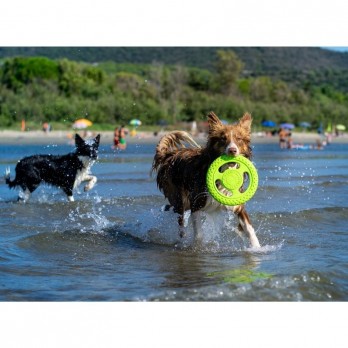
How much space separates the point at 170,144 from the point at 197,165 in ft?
4.64

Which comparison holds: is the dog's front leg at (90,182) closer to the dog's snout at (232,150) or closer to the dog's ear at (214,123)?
the dog's ear at (214,123)

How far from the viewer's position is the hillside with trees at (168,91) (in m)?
36.0

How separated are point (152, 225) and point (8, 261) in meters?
2.62

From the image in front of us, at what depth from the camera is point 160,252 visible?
8.48 metres

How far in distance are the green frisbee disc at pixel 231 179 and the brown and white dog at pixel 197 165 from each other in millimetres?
151

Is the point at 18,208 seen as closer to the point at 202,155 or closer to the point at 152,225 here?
the point at 152,225

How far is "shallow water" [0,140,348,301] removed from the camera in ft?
20.6

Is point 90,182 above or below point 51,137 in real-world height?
above

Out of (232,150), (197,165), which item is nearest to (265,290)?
(232,150)

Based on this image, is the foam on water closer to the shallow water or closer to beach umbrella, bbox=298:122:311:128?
the shallow water

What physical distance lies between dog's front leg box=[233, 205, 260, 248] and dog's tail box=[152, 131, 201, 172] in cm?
167

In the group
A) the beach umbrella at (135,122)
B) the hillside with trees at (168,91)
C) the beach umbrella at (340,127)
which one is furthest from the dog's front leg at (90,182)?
the beach umbrella at (340,127)

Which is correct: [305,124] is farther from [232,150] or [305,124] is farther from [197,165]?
[232,150]
